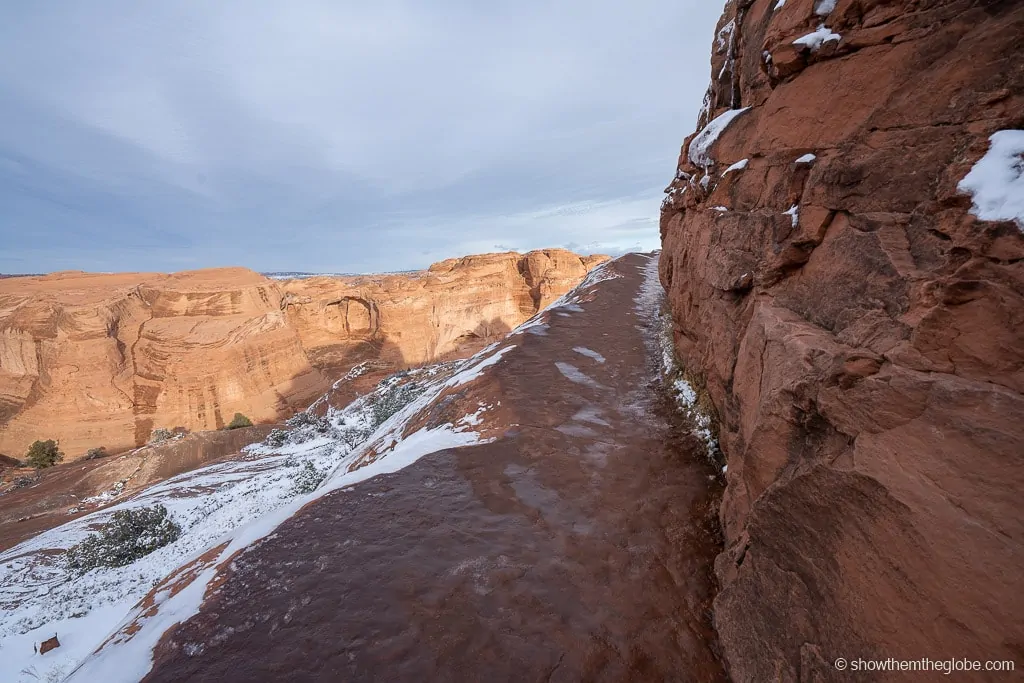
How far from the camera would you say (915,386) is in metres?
2.15

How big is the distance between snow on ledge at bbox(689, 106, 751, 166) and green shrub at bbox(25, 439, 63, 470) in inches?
1136

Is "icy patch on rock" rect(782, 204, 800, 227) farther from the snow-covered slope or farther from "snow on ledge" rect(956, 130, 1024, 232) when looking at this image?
the snow-covered slope

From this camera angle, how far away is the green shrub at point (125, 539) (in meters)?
8.43

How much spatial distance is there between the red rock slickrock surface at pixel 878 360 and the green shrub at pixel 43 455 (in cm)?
2854

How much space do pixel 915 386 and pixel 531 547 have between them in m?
3.66

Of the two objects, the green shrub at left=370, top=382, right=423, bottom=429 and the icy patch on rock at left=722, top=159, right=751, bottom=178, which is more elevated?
the icy patch on rock at left=722, top=159, right=751, bottom=178

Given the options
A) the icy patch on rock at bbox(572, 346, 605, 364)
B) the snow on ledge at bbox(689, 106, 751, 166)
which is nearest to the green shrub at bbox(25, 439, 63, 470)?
the icy patch on rock at bbox(572, 346, 605, 364)

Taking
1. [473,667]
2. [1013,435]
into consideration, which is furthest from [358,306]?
[1013,435]

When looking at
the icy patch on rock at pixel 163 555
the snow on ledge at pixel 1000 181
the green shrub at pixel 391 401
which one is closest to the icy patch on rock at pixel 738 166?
the snow on ledge at pixel 1000 181

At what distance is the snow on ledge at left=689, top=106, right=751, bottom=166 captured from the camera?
561 cm

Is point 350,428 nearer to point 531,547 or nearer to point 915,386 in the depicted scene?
point 531,547

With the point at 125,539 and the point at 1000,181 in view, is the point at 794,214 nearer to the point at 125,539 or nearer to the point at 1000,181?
the point at 1000,181

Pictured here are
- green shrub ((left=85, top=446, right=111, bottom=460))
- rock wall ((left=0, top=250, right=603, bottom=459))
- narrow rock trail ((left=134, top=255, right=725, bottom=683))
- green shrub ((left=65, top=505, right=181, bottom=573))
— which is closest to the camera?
narrow rock trail ((left=134, top=255, right=725, bottom=683))

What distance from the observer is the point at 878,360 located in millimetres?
2438
